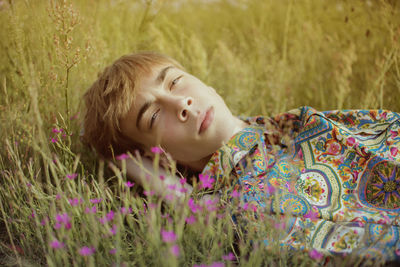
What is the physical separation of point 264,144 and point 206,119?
0.29 metres

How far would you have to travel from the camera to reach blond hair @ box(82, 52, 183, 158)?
1.65 meters

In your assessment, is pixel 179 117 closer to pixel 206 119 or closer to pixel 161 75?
pixel 206 119

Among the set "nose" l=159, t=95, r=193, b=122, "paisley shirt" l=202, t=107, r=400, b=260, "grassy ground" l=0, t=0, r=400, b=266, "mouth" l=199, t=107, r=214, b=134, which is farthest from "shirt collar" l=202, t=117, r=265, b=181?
"grassy ground" l=0, t=0, r=400, b=266

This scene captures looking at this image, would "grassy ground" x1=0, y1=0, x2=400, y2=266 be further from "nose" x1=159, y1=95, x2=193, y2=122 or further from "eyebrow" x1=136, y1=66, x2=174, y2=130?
"nose" x1=159, y1=95, x2=193, y2=122

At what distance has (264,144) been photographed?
1612 mm

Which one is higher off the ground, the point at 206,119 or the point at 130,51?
the point at 130,51

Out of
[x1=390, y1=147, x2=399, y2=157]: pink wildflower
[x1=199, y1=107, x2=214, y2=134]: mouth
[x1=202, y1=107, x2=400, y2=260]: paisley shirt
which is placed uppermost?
[x1=199, y1=107, x2=214, y2=134]: mouth

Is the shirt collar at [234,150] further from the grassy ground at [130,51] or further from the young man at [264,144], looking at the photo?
the grassy ground at [130,51]

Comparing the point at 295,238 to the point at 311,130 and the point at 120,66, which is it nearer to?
the point at 311,130

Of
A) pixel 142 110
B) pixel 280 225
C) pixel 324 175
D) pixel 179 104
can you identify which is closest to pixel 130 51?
pixel 142 110

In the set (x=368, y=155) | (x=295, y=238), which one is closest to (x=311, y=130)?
(x=368, y=155)

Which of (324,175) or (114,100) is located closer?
(324,175)

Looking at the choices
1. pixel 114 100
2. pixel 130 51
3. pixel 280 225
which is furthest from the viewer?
pixel 130 51

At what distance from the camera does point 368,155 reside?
56.8 inches
